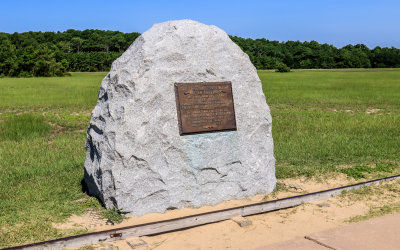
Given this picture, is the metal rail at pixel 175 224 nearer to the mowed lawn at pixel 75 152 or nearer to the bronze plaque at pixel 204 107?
the mowed lawn at pixel 75 152

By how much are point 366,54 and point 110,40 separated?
50.8 m

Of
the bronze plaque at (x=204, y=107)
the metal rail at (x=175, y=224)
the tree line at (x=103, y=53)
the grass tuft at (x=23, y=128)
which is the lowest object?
the metal rail at (x=175, y=224)

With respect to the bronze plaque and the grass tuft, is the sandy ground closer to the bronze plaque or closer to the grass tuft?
the bronze plaque

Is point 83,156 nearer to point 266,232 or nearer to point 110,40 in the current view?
point 266,232

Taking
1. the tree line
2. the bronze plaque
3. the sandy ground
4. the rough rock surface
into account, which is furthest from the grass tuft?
the tree line

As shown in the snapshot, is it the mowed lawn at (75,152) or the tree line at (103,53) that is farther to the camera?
the tree line at (103,53)

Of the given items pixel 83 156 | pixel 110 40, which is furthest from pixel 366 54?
pixel 83 156

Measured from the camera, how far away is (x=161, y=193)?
6270 millimetres

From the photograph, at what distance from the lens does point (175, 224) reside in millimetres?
5492

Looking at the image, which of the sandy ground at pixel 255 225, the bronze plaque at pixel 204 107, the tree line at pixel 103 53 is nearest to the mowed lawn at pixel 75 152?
the sandy ground at pixel 255 225

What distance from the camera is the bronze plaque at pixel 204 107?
6.42 meters

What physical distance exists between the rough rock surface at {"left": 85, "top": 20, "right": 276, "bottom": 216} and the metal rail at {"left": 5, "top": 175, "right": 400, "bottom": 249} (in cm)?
76

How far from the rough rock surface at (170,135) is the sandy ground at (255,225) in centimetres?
30

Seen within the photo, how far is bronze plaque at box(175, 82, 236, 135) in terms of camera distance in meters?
6.42
